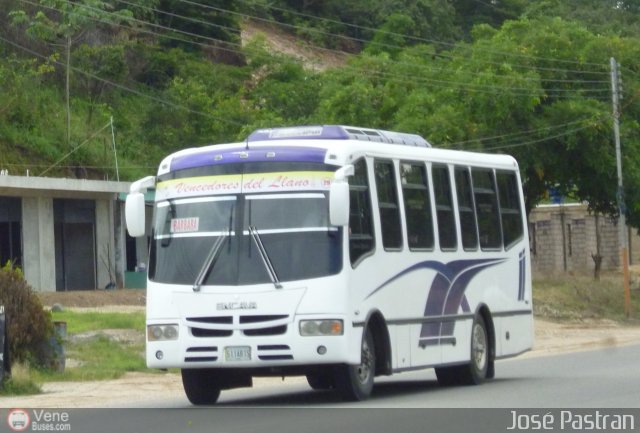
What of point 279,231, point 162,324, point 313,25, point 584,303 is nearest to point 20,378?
point 162,324

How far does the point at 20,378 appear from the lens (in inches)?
700

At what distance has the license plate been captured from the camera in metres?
14.3

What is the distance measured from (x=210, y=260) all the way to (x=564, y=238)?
44368mm

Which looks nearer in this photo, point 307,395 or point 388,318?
point 388,318

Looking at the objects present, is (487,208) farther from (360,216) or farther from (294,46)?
(294,46)

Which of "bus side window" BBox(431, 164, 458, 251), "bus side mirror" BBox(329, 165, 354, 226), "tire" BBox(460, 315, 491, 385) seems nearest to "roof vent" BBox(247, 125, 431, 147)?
"bus side window" BBox(431, 164, 458, 251)

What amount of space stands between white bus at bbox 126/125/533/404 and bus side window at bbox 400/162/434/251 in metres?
0.02

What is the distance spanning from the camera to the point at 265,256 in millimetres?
14672

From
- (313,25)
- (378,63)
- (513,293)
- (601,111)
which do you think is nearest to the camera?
(513,293)

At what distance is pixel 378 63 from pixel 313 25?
122 ft

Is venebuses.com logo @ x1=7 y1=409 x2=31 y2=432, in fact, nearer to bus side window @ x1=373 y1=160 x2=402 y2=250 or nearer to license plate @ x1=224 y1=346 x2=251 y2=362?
license plate @ x1=224 y1=346 x2=251 y2=362

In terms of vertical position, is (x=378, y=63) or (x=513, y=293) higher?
(x=378, y=63)

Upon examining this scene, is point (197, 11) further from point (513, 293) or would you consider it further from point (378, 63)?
point (513, 293)

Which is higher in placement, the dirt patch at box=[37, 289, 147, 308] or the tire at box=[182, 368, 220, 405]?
the dirt patch at box=[37, 289, 147, 308]
